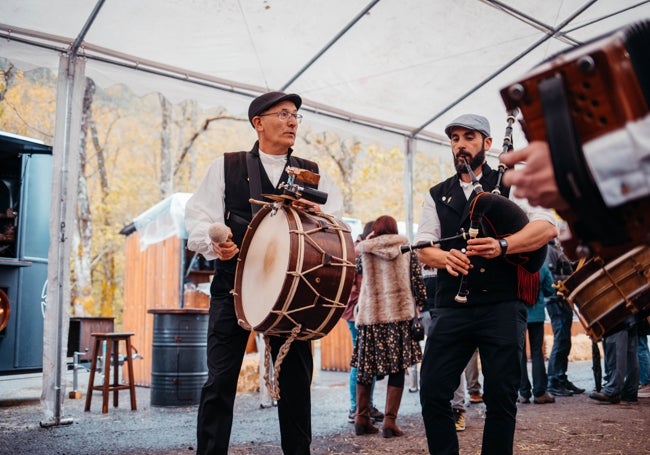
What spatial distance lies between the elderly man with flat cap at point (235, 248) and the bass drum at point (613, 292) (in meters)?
1.67

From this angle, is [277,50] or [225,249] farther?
[277,50]

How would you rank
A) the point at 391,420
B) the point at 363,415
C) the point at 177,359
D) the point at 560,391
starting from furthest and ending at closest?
the point at 560,391 < the point at 177,359 < the point at 363,415 < the point at 391,420

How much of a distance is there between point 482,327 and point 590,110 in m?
1.94

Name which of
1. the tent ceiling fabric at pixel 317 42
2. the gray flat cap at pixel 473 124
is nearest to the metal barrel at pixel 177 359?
the tent ceiling fabric at pixel 317 42

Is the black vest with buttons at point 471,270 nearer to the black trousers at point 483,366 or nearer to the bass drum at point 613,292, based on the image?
the black trousers at point 483,366

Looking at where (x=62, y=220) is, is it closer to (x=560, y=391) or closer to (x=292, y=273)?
(x=292, y=273)

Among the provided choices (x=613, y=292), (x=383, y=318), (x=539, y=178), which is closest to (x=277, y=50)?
(x=383, y=318)

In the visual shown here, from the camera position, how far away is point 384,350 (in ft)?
18.9

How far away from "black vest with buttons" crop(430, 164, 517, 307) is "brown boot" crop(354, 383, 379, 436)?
8.39ft

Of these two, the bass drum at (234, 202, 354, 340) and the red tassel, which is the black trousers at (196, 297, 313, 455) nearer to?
the bass drum at (234, 202, 354, 340)

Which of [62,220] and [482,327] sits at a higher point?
[62,220]

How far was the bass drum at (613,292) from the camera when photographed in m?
2.18

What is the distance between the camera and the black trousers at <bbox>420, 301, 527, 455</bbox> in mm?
3018

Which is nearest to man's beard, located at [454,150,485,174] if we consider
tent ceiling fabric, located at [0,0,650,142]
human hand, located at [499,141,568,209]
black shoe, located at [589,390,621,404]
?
human hand, located at [499,141,568,209]
